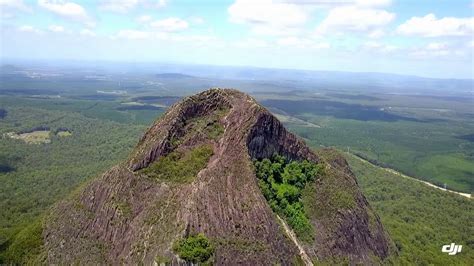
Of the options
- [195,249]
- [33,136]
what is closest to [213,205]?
[195,249]

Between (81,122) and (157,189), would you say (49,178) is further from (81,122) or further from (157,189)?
(81,122)

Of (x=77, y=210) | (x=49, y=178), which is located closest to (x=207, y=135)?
(x=77, y=210)

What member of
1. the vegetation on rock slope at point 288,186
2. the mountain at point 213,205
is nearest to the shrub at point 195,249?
the mountain at point 213,205

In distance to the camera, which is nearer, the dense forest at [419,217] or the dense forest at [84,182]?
the dense forest at [84,182]

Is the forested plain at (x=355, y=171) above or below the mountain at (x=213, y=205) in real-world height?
below

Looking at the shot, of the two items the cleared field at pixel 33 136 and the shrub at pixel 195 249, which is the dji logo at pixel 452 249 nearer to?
the shrub at pixel 195 249

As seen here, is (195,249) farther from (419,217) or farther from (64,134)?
(64,134)
